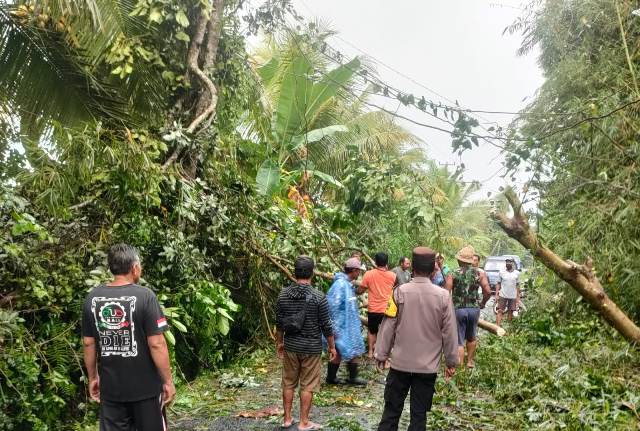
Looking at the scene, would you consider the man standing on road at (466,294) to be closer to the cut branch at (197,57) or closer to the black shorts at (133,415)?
the cut branch at (197,57)

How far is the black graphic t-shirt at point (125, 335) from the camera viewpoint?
3508 mm

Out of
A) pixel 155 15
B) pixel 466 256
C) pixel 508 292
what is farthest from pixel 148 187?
pixel 508 292

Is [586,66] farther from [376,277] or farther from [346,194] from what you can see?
[376,277]

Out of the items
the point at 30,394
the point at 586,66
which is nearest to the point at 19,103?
the point at 30,394

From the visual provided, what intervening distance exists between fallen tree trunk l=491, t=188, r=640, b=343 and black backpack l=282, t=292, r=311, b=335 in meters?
2.09

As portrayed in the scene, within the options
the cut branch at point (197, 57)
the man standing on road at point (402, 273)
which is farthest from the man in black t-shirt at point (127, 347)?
the man standing on road at point (402, 273)

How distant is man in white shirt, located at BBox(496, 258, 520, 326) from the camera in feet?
42.3

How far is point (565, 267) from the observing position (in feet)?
20.6

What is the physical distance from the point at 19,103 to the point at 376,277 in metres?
4.66

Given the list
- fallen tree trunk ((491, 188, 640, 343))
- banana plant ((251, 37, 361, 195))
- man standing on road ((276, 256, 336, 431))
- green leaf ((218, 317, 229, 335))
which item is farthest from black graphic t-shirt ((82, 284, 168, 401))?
banana plant ((251, 37, 361, 195))

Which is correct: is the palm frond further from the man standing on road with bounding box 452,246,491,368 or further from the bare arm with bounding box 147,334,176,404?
Answer: the man standing on road with bounding box 452,246,491,368

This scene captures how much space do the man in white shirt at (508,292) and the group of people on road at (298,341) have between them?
6984 millimetres

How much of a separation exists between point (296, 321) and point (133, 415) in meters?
1.94

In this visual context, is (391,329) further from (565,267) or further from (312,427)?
(565,267)
